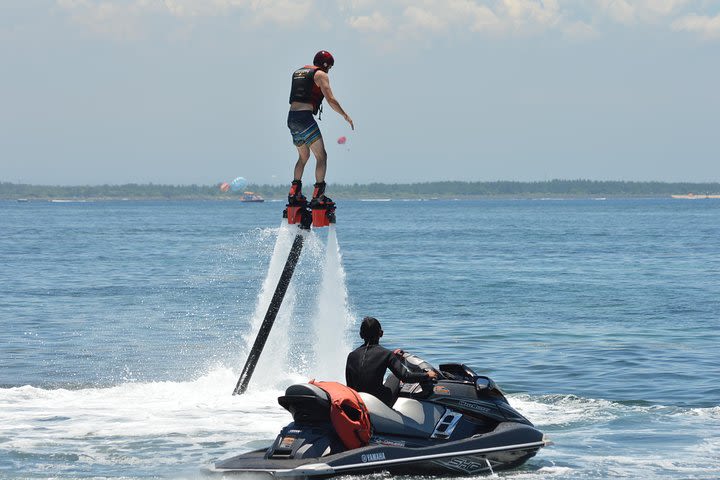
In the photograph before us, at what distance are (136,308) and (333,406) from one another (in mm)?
22176

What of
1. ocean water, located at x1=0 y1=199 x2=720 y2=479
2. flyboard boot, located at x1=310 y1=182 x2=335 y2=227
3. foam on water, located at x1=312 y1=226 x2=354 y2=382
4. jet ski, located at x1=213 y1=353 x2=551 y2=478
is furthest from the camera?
foam on water, located at x1=312 y1=226 x2=354 y2=382

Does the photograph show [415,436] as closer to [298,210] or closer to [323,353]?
[298,210]

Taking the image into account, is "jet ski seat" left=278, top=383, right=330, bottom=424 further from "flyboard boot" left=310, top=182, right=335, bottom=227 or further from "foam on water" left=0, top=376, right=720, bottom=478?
"flyboard boot" left=310, top=182, right=335, bottom=227

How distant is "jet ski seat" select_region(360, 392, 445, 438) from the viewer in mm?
11320

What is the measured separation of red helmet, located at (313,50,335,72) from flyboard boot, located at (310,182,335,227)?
1644mm

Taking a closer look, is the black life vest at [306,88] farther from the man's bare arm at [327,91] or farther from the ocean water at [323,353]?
the ocean water at [323,353]

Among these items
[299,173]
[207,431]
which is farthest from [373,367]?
[299,173]

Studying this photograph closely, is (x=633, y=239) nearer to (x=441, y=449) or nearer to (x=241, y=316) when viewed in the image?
(x=241, y=316)

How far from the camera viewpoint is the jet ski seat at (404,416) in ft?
37.1

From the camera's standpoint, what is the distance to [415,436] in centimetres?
1152

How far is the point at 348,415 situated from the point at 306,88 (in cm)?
528

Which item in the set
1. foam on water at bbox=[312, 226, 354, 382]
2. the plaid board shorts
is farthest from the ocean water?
the plaid board shorts

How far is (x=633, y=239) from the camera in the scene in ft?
263

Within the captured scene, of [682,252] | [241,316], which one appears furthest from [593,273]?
[241,316]
